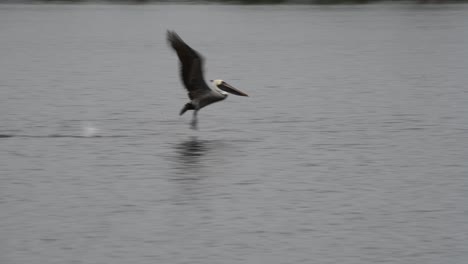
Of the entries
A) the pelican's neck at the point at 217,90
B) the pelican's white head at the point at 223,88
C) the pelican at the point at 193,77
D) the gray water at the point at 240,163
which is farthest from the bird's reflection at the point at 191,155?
the pelican's white head at the point at 223,88

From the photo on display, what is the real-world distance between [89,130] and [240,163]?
11.5ft

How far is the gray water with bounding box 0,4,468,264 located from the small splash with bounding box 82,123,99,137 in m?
0.06

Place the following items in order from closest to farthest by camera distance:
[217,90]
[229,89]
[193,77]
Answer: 1. [193,77]
2. [217,90]
3. [229,89]

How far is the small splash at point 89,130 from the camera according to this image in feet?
55.2

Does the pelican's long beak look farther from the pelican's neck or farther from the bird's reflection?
the bird's reflection

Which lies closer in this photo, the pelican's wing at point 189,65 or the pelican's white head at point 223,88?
the pelican's wing at point 189,65

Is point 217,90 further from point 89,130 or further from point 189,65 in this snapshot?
point 89,130

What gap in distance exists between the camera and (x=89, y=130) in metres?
17.2

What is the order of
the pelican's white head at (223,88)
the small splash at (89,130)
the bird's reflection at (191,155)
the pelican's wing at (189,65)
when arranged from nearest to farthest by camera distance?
the bird's reflection at (191,155), the pelican's wing at (189,65), the small splash at (89,130), the pelican's white head at (223,88)

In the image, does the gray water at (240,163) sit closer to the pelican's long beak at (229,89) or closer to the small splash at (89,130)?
the small splash at (89,130)

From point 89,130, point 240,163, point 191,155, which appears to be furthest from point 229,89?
point 240,163

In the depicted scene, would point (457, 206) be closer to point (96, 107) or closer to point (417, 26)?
point (96, 107)

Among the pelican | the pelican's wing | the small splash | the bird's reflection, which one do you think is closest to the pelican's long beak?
the pelican

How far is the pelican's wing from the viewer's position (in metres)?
15.5
